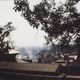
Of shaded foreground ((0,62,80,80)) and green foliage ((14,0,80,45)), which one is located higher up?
green foliage ((14,0,80,45))

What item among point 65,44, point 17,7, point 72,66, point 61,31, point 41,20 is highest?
point 17,7

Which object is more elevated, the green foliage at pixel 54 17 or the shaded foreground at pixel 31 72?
the green foliage at pixel 54 17

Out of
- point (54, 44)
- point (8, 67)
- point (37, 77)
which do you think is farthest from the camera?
point (54, 44)

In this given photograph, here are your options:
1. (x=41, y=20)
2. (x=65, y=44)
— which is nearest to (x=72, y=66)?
(x=65, y=44)

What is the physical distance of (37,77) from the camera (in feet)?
59.0

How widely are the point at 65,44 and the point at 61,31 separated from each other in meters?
1.89

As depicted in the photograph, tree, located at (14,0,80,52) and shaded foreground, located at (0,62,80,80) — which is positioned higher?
tree, located at (14,0,80,52)

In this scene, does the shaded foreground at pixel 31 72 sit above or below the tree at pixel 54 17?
below

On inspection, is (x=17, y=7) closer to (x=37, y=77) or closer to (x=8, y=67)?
(x=8, y=67)

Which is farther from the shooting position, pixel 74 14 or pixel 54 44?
pixel 54 44

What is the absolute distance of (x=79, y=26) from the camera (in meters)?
22.9

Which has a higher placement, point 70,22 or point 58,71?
point 70,22

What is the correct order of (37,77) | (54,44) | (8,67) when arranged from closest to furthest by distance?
1. (37,77)
2. (8,67)
3. (54,44)

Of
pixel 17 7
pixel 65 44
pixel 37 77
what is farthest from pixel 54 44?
pixel 37 77
